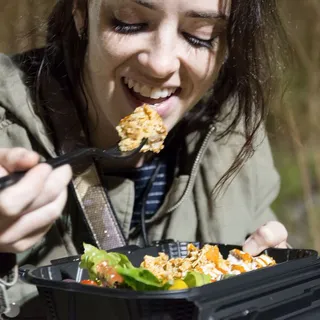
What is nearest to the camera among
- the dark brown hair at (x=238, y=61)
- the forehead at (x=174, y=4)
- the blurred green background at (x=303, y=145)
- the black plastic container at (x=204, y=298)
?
the black plastic container at (x=204, y=298)

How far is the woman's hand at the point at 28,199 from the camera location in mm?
716

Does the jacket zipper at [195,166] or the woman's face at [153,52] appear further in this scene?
the jacket zipper at [195,166]

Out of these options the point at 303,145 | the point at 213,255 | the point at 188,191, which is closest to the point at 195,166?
the point at 188,191

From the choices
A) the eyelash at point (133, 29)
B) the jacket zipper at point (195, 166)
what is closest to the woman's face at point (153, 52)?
the eyelash at point (133, 29)

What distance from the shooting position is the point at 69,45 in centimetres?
115

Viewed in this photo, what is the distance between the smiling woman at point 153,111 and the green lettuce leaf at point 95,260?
125mm

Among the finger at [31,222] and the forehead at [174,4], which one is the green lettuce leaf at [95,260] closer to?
the finger at [31,222]

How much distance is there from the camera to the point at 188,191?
1.19 metres

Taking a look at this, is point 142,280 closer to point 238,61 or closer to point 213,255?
point 213,255

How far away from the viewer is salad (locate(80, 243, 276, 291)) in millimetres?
775

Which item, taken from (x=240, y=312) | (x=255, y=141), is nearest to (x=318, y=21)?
(x=255, y=141)

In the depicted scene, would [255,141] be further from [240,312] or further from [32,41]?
[240,312]

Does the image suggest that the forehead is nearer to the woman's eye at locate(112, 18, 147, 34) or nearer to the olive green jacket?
the woman's eye at locate(112, 18, 147, 34)

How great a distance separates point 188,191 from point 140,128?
8.4 inches
